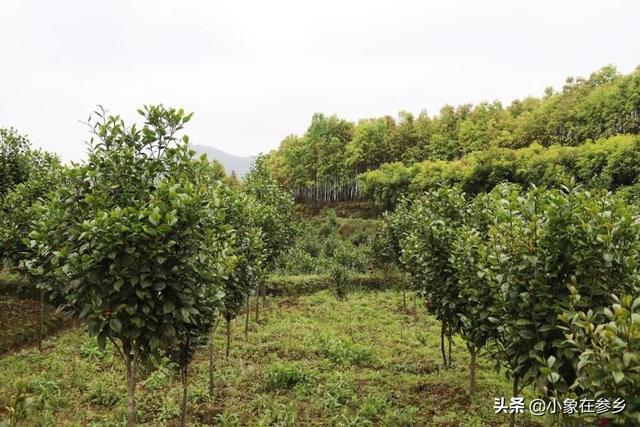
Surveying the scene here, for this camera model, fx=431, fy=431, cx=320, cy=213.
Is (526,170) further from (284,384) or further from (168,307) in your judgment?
(168,307)

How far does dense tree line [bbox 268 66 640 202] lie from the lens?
130 feet

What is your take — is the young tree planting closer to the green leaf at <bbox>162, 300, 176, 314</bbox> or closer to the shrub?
the green leaf at <bbox>162, 300, 176, 314</bbox>

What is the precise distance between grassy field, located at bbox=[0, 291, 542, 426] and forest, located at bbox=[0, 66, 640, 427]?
6 cm

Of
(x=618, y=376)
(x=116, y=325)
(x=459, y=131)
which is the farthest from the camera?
(x=459, y=131)

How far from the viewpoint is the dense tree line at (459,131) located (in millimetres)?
39750

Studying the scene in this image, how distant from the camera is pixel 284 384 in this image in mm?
10977

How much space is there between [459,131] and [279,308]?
3850 cm

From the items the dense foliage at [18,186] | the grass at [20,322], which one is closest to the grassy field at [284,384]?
the grass at [20,322]

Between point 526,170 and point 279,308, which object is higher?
point 526,170

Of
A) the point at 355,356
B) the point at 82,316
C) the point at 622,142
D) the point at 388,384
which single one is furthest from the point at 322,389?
the point at 622,142

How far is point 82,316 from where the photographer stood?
5.46 metres

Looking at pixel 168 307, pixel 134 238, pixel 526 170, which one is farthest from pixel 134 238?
pixel 526 170

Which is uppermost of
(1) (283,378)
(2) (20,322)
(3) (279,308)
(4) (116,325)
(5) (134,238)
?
(5) (134,238)

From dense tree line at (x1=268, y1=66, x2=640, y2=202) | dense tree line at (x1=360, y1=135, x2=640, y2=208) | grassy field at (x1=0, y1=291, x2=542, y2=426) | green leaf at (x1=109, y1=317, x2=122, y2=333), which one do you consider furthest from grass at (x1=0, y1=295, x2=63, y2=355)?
dense tree line at (x1=268, y1=66, x2=640, y2=202)
